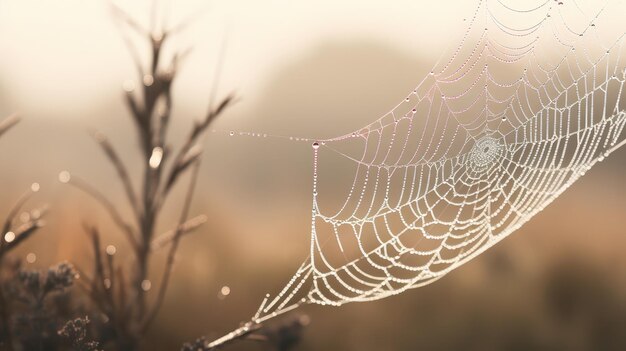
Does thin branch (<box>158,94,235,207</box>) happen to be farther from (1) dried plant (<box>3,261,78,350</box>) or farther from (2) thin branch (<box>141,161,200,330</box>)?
(1) dried plant (<box>3,261,78,350</box>)

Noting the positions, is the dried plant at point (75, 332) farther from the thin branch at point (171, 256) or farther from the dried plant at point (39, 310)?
the thin branch at point (171, 256)

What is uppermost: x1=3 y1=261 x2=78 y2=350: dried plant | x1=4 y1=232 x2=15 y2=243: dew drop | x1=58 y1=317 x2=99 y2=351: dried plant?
x1=4 y1=232 x2=15 y2=243: dew drop

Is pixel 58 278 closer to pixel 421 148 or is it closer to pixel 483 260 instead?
pixel 421 148

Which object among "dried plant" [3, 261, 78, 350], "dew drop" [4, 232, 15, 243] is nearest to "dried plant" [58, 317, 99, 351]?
"dried plant" [3, 261, 78, 350]

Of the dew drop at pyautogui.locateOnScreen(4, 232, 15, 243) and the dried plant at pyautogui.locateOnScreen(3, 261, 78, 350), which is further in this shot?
the dried plant at pyautogui.locateOnScreen(3, 261, 78, 350)

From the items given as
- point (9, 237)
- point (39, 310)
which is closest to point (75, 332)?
point (39, 310)

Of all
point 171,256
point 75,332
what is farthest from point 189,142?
point 75,332

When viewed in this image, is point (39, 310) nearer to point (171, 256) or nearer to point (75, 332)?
point (75, 332)

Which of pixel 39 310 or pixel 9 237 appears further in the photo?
pixel 39 310

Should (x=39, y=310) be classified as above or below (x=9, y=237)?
below

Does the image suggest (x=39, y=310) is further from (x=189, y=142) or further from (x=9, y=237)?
(x=189, y=142)

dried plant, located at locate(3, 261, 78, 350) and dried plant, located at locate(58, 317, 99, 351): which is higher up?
dried plant, located at locate(3, 261, 78, 350)
